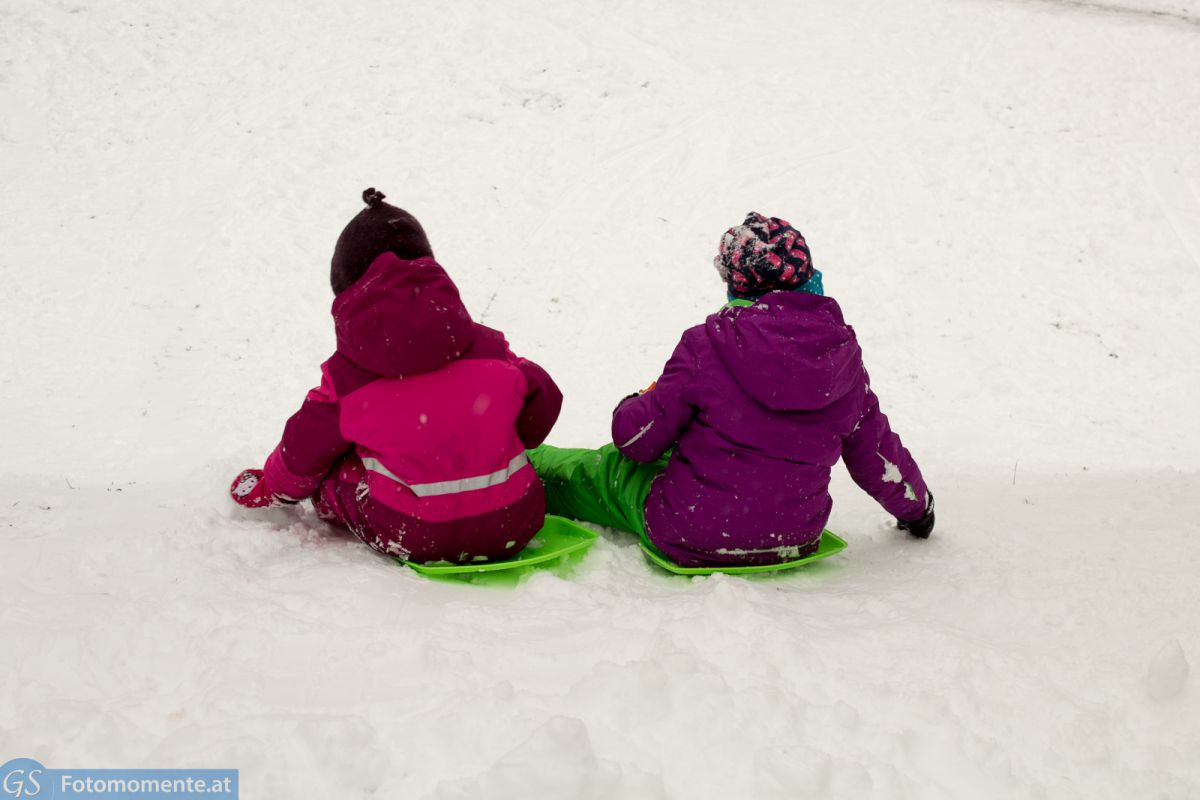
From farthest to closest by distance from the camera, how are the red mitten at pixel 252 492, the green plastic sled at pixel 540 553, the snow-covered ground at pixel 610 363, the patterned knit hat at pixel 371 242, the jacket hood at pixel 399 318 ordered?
the red mitten at pixel 252 492
the green plastic sled at pixel 540 553
the patterned knit hat at pixel 371 242
the jacket hood at pixel 399 318
the snow-covered ground at pixel 610 363

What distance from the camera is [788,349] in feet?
9.78

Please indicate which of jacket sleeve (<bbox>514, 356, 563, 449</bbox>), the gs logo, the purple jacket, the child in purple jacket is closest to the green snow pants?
the child in purple jacket

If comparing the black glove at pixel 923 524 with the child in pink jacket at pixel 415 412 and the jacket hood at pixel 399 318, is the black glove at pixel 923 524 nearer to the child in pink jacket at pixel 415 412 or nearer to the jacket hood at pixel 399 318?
the child in pink jacket at pixel 415 412

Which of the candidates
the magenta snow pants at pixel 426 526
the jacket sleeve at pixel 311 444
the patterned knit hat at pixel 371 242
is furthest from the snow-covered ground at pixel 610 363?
the patterned knit hat at pixel 371 242

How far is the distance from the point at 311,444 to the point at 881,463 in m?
2.13

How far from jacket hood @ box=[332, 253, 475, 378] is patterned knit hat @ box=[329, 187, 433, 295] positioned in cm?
5

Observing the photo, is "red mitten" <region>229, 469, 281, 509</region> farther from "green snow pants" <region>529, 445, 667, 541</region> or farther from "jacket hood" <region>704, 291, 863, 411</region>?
"jacket hood" <region>704, 291, 863, 411</region>

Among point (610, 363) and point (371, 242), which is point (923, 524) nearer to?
point (371, 242)

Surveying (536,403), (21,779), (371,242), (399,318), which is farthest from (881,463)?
(21,779)

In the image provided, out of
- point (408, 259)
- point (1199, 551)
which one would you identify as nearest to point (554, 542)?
point (408, 259)

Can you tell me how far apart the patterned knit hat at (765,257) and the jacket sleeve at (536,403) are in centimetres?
77

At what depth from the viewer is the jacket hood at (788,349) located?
9.80 ft

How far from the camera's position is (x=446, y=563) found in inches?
128

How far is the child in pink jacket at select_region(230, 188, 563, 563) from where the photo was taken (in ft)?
9.47
